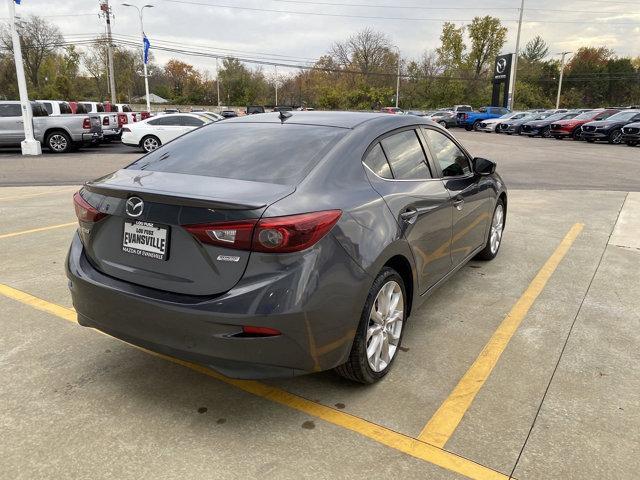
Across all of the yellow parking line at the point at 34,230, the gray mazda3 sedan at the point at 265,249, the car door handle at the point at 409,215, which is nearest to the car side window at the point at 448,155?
the gray mazda3 sedan at the point at 265,249

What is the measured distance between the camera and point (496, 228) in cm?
557

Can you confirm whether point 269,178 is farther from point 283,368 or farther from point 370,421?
point 370,421

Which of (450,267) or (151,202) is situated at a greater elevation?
(151,202)

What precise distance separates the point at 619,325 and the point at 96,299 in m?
3.72

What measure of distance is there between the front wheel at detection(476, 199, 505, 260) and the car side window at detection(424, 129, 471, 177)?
3.27 ft

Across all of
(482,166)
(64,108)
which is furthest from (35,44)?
(482,166)

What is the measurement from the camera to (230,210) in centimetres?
245

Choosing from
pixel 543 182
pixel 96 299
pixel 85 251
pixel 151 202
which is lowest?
pixel 543 182

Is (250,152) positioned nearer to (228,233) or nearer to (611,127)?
(228,233)

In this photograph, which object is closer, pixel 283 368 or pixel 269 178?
pixel 283 368

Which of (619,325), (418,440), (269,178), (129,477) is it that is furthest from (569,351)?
(129,477)

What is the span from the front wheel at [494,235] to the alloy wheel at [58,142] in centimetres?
1723

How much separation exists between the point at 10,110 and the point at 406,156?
1865 cm

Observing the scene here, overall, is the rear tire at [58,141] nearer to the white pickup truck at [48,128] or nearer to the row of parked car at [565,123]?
the white pickup truck at [48,128]
